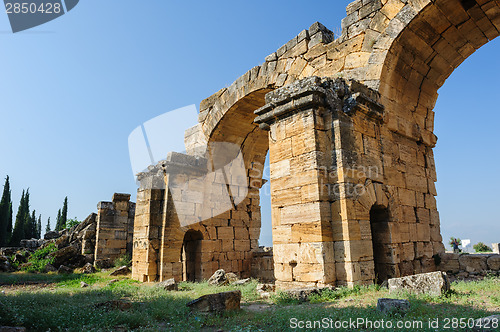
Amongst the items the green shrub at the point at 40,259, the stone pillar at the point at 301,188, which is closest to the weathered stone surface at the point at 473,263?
the stone pillar at the point at 301,188

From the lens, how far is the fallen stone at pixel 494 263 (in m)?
6.81

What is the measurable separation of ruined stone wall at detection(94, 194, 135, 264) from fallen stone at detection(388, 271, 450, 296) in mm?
11811

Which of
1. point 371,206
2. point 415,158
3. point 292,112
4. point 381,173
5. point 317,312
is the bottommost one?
point 317,312

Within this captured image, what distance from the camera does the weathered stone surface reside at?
22.8 feet

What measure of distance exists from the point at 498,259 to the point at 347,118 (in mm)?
4285

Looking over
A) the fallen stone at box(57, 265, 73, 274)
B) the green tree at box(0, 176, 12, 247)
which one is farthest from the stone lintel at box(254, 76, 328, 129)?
the green tree at box(0, 176, 12, 247)

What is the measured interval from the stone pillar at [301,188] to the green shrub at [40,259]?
35.0 feet

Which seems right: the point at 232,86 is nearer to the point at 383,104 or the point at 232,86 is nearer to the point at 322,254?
the point at 383,104

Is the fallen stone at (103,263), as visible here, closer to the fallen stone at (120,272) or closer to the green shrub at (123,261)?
the green shrub at (123,261)

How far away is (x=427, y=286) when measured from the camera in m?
4.73

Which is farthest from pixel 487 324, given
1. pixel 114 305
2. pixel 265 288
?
pixel 265 288

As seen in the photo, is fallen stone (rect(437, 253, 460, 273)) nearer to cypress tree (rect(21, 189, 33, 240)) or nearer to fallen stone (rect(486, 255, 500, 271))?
fallen stone (rect(486, 255, 500, 271))

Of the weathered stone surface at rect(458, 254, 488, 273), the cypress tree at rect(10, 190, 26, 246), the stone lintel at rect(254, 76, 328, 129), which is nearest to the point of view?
the stone lintel at rect(254, 76, 328, 129)

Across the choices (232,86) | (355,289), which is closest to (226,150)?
(232,86)
